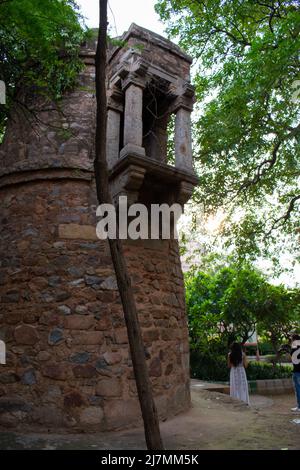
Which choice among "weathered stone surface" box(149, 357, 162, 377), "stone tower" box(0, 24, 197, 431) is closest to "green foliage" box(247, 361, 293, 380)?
"stone tower" box(0, 24, 197, 431)

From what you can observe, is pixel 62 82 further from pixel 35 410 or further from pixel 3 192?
pixel 35 410

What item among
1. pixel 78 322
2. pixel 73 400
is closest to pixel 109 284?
pixel 78 322

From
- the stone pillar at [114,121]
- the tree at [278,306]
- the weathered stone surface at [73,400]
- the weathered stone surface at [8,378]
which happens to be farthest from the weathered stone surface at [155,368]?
the tree at [278,306]

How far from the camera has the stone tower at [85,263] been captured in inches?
174

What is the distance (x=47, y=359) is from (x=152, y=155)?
3.76 meters

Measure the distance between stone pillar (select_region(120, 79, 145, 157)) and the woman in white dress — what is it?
16.1 ft

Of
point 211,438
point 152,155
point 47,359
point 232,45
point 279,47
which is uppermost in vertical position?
point 232,45

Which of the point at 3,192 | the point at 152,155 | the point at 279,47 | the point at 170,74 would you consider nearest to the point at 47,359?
the point at 3,192

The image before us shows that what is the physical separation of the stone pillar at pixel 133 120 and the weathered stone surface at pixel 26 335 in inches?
102

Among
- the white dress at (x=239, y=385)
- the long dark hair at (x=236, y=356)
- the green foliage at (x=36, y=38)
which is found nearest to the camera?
the green foliage at (x=36, y=38)

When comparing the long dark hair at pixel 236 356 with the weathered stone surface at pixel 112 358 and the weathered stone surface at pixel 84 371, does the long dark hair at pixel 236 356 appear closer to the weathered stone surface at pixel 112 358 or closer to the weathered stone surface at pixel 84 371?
the weathered stone surface at pixel 112 358

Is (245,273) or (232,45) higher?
(232,45)

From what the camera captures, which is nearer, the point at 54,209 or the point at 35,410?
the point at 35,410
